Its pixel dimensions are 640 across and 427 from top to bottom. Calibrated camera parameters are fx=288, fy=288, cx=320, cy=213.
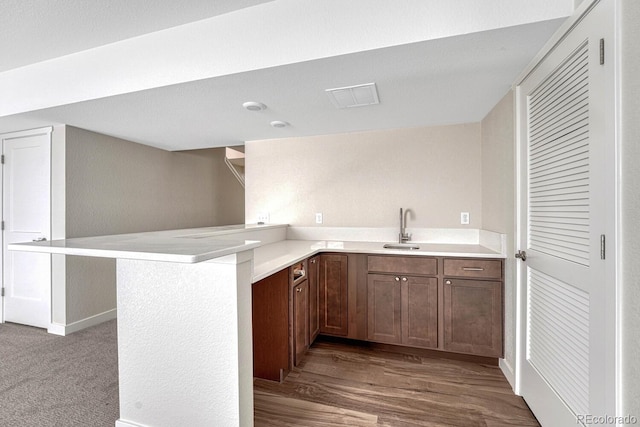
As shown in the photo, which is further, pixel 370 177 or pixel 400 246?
pixel 370 177

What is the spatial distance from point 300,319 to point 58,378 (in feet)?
5.93

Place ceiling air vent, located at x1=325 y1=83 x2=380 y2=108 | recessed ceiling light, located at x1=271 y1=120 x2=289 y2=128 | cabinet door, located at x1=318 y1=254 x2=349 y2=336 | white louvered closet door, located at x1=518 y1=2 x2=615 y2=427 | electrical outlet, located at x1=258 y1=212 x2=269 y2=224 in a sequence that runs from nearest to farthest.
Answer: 1. white louvered closet door, located at x1=518 y1=2 x2=615 y2=427
2. ceiling air vent, located at x1=325 y1=83 x2=380 y2=108
3. cabinet door, located at x1=318 y1=254 x2=349 y2=336
4. recessed ceiling light, located at x1=271 y1=120 x2=289 y2=128
5. electrical outlet, located at x1=258 y1=212 x2=269 y2=224

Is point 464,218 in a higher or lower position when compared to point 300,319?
higher

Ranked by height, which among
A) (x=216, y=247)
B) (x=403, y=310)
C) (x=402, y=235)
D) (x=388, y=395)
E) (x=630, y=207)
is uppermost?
(x=630, y=207)

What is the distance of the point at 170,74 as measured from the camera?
1.83 m

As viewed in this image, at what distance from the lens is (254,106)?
2283mm

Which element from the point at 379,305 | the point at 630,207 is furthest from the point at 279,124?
the point at 630,207

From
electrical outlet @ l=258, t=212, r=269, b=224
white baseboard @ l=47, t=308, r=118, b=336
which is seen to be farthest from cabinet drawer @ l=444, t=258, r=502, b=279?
white baseboard @ l=47, t=308, r=118, b=336

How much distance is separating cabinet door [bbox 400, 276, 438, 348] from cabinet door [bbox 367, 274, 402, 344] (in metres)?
0.05

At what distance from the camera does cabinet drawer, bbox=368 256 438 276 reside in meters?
2.36

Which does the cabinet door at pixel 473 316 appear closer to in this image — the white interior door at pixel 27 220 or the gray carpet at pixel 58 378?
the gray carpet at pixel 58 378

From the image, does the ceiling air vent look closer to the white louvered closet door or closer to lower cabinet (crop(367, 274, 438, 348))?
the white louvered closet door

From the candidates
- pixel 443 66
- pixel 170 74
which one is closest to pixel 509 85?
pixel 443 66

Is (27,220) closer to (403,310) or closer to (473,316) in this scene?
(403,310)
